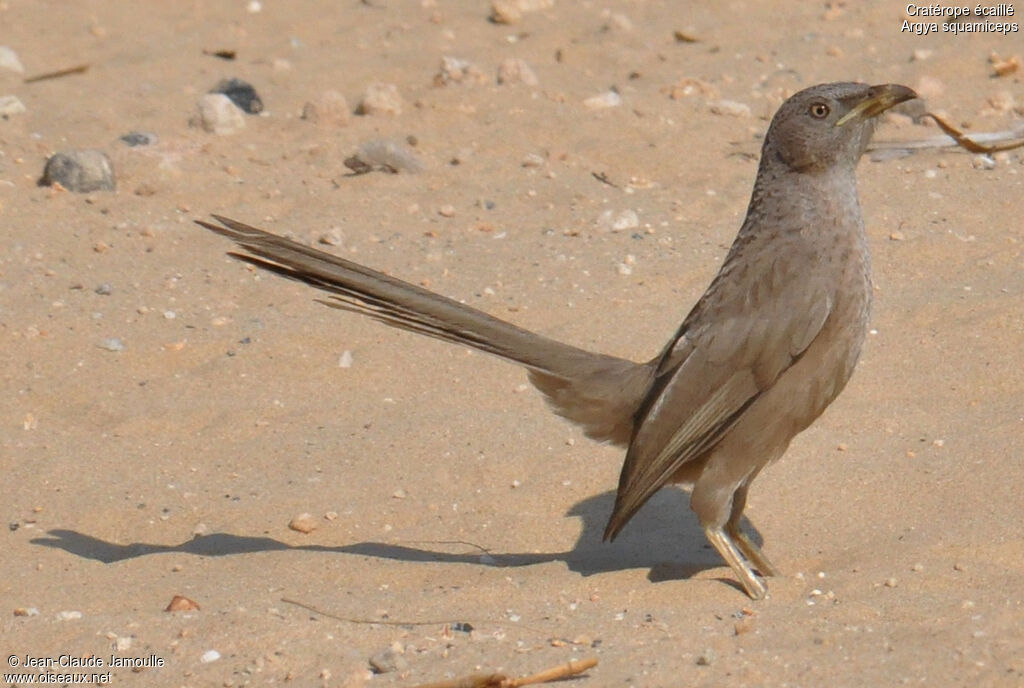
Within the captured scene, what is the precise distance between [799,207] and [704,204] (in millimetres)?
2709

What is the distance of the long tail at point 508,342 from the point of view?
4.98 meters

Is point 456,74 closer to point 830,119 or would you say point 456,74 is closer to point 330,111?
point 330,111

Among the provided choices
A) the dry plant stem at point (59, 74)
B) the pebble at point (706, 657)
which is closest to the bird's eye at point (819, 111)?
the pebble at point (706, 657)

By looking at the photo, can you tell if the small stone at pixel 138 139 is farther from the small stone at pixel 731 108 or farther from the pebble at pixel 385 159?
the small stone at pixel 731 108

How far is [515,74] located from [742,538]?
15.1 feet

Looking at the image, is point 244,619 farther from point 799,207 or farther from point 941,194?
point 941,194

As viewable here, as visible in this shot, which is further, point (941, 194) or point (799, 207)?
point (941, 194)

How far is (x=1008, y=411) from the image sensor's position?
5.75 meters

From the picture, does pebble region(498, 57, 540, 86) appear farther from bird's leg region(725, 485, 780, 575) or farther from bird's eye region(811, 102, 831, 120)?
bird's leg region(725, 485, 780, 575)

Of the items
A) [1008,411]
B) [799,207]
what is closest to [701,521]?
[799,207]

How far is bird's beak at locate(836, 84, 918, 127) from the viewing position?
506 cm

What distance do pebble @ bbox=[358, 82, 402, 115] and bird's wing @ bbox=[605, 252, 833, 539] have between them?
13.6 ft

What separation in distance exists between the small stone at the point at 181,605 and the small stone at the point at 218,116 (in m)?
4.43

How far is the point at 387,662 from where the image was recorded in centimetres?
435
